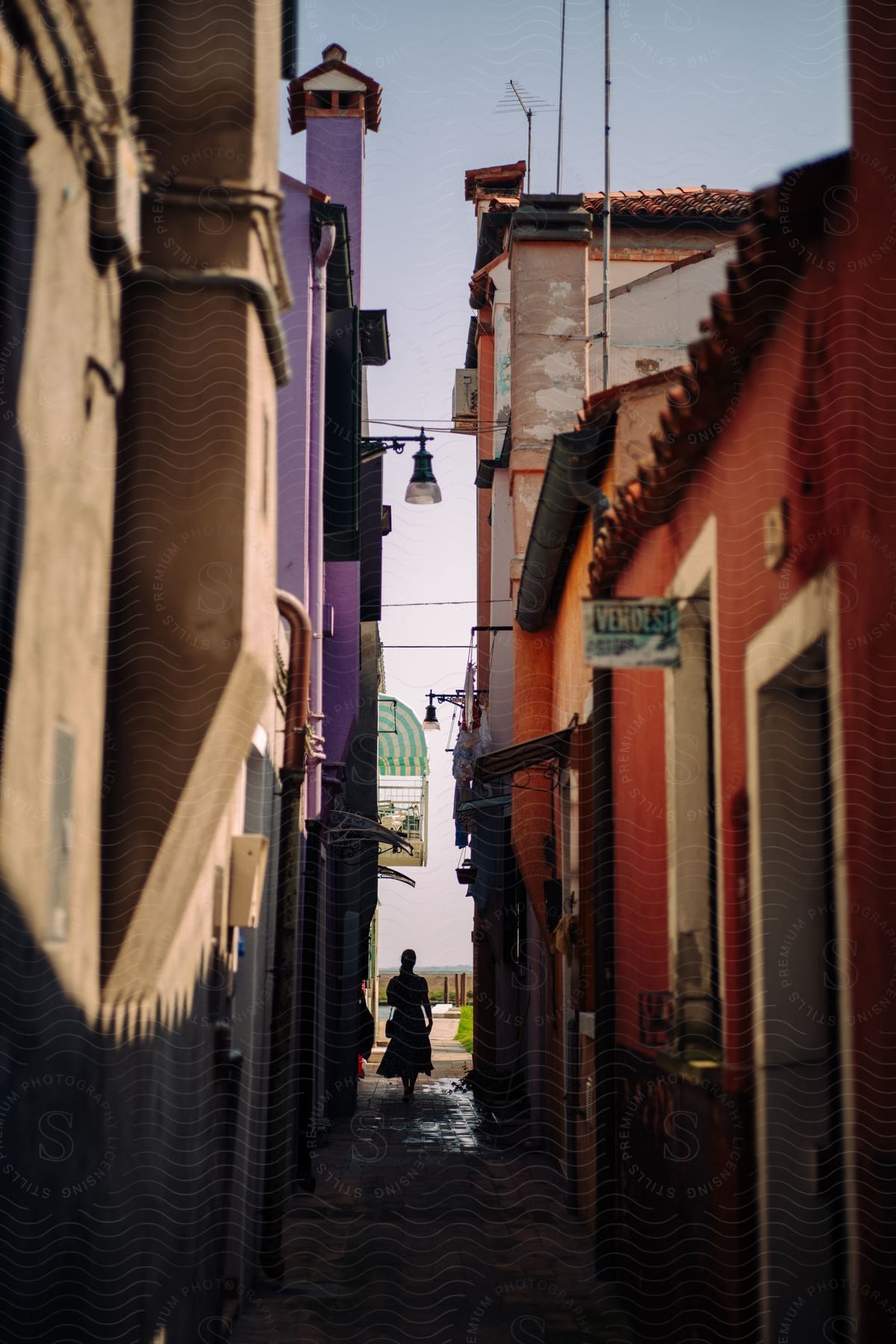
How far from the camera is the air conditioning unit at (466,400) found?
25922 mm

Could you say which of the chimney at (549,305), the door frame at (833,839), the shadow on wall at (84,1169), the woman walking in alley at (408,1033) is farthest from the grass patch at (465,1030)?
the door frame at (833,839)

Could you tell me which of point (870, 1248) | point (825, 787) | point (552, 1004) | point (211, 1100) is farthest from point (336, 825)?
point (870, 1248)

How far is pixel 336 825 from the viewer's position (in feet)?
52.9

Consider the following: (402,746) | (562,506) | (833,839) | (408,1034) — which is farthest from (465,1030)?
(833,839)

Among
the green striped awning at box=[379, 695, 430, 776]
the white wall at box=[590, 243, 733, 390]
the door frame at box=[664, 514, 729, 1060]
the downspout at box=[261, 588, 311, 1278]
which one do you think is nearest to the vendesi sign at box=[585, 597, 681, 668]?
the door frame at box=[664, 514, 729, 1060]

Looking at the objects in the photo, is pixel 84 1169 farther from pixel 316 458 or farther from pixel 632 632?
pixel 316 458

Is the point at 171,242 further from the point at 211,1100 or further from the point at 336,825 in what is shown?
the point at 336,825

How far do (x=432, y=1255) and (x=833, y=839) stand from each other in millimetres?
5987

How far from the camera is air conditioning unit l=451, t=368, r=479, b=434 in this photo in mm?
25922

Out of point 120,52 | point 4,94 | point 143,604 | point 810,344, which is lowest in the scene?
point 143,604

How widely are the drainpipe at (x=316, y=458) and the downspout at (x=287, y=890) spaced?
2.28 metres

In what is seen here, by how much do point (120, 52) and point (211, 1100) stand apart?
4855 mm

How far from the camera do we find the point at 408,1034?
18.2 m

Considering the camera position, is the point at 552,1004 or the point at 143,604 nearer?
the point at 143,604
